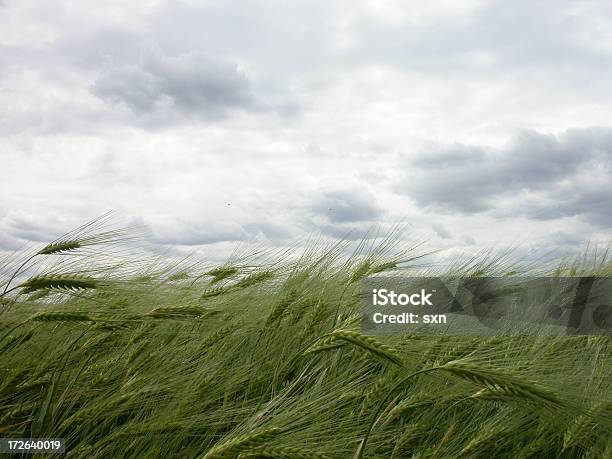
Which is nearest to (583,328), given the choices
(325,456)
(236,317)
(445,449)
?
(445,449)

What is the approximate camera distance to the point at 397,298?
10.6ft

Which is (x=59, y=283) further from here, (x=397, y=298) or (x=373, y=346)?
(x=397, y=298)

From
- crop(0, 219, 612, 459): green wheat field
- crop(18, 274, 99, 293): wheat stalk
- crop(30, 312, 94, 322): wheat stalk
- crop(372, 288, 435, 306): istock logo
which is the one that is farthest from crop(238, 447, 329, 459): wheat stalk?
crop(372, 288, 435, 306): istock logo

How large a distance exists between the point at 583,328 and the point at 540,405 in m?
1.72

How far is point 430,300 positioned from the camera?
11.4ft

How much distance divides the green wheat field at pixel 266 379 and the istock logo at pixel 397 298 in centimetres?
13

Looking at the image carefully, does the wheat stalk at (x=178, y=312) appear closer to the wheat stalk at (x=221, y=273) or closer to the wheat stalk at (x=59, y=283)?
the wheat stalk at (x=59, y=283)

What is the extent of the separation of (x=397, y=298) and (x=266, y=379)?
39.5 inches

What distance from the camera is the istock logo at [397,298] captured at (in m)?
3.02

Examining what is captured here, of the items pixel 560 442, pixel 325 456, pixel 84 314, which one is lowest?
pixel 560 442

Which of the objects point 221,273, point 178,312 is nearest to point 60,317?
point 178,312

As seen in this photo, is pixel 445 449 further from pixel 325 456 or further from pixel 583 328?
pixel 583 328

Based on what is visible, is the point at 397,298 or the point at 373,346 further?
the point at 397,298

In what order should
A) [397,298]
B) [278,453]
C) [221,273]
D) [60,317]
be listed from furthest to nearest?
[221,273] < [397,298] < [60,317] < [278,453]
